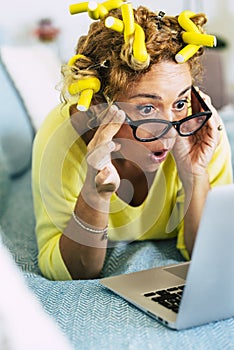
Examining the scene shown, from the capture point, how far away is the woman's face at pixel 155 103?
3.39 feet

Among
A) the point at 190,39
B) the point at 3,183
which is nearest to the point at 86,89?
the point at 190,39

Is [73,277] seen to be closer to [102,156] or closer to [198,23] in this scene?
[102,156]

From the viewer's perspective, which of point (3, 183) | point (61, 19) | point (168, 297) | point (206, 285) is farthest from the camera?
point (61, 19)

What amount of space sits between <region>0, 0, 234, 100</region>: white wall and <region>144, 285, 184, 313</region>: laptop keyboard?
4.20 ft

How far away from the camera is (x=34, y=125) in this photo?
63.4 inches

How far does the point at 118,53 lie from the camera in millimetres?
1021

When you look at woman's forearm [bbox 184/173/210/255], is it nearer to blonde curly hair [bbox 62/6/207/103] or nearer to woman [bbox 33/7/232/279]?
woman [bbox 33/7/232/279]

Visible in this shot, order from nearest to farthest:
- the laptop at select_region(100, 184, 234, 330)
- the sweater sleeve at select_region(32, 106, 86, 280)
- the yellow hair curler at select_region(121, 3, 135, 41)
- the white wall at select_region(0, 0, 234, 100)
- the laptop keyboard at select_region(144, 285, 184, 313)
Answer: the laptop at select_region(100, 184, 234, 330)
the laptop keyboard at select_region(144, 285, 184, 313)
the yellow hair curler at select_region(121, 3, 135, 41)
the sweater sleeve at select_region(32, 106, 86, 280)
the white wall at select_region(0, 0, 234, 100)

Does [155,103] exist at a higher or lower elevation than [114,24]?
lower

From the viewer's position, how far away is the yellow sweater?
1.11 m

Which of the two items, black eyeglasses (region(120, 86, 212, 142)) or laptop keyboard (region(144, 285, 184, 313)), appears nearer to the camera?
laptop keyboard (region(144, 285, 184, 313))

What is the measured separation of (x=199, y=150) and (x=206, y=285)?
0.40 meters

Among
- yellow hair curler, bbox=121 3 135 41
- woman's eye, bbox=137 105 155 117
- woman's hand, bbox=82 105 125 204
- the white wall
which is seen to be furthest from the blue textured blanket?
the white wall

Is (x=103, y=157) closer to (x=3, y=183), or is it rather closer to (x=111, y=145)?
(x=111, y=145)
